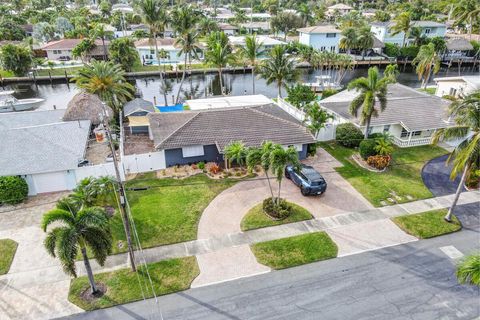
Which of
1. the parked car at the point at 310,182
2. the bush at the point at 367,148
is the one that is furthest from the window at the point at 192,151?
the bush at the point at 367,148

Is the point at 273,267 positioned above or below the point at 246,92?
below

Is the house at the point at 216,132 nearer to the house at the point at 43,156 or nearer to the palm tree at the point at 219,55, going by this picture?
the house at the point at 43,156

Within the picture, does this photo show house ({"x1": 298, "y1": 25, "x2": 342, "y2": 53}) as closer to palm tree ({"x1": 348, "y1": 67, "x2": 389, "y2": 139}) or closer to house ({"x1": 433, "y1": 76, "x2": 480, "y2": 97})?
house ({"x1": 433, "y1": 76, "x2": 480, "y2": 97})

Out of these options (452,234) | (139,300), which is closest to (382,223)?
(452,234)

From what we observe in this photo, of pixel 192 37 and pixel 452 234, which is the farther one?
pixel 192 37

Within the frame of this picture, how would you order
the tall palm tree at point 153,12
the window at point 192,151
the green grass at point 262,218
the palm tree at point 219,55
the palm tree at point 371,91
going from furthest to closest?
the palm tree at point 219,55, the tall palm tree at point 153,12, the palm tree at point 371,91, the window at point 192,151, the green grass at point 262,218

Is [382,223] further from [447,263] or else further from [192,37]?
[192,37]

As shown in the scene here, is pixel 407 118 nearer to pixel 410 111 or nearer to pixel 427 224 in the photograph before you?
pixel 410 111
